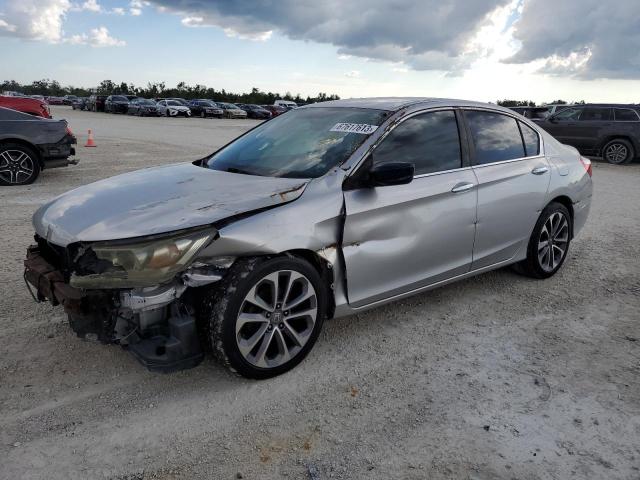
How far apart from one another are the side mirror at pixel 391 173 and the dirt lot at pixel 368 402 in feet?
3.76

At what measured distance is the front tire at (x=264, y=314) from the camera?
293 centimetres

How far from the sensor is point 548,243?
4.92 m

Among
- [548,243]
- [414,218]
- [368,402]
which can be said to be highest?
[414,218]

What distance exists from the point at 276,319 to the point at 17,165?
25.3 ft

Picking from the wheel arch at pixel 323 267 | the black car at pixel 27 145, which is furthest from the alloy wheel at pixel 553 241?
the black car at pixel 27 145

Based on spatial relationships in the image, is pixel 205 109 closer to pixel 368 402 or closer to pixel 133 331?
pixel 133 331

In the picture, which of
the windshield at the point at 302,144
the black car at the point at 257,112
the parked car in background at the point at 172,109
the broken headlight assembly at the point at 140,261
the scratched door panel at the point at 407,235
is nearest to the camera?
the broken headlight assembly at the point at 140,261

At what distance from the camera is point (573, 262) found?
220 inches

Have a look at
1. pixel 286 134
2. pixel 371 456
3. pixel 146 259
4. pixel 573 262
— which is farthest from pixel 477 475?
pixel 573 262

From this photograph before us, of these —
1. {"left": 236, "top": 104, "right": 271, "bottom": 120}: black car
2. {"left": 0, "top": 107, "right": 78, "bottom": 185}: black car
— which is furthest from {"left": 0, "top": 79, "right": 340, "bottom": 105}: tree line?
{"left": 0, "top": 107, "right": 78, "bottom": 185}: black car

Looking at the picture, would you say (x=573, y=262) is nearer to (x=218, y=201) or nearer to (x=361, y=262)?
(x=361, y=262)

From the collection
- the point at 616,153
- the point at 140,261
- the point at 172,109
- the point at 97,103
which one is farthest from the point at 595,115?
the point at 97,103

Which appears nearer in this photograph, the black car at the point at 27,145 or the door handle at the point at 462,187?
the door handle at the point at 462,187

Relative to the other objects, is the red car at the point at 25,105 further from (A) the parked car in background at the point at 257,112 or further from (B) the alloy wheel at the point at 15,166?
(A) the parked car in background at the point at 257,112
